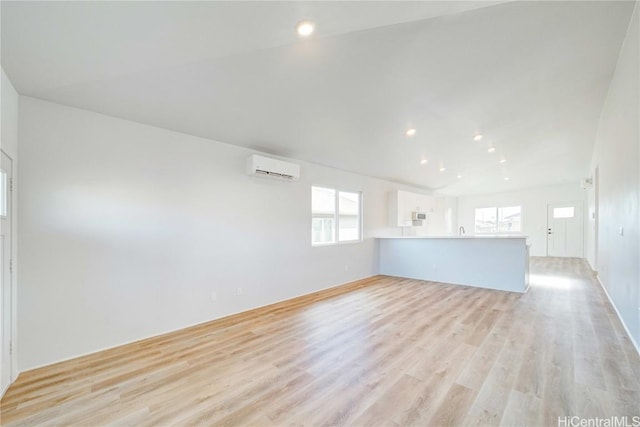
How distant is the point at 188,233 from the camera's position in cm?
354

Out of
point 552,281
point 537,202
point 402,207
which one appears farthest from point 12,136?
point 537,202

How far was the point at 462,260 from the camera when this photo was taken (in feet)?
18.7

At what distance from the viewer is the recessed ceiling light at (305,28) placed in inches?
74.4

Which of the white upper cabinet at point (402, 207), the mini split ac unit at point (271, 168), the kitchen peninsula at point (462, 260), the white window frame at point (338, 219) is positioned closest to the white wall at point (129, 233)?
the mini split ac unit at point (271, 168)

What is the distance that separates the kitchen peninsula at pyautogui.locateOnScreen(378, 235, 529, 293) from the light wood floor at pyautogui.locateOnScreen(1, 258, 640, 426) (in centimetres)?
129

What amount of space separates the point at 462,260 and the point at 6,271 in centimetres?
652

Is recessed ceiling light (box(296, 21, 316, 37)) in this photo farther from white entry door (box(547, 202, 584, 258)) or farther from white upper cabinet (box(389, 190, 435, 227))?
white entry door (box(547, 202, 584, 258))

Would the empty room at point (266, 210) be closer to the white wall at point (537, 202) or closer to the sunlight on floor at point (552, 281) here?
the sunlight on floor at point (552, 281)

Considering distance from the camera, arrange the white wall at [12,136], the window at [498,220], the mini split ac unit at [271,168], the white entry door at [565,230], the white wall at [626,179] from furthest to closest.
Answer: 1. the window at [498,220]
2. the white entry door at [565,230]
3. the mini split ac unit at [271,168]
4. the white wall at [626,179]
5. the white wall at [12,136]

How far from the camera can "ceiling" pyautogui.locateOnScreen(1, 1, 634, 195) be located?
1.78 meters

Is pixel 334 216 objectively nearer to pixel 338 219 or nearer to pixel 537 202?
pixel 338 219

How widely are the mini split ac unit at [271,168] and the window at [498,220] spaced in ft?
32.5

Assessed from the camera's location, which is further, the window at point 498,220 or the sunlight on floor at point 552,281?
the window at point 498,220

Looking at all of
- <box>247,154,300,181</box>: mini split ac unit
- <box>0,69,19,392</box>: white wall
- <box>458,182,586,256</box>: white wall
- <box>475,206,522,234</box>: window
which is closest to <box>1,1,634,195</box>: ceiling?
<box>0,69,19,392</box>: white wall
